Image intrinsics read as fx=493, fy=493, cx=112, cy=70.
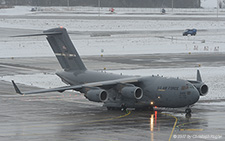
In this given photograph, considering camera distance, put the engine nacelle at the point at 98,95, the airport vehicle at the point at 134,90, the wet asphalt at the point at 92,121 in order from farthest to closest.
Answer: the engine nacelle at the point at 98,95
the airport vehicle at the point at 134,90
the wet asphalt at the point at 92,121

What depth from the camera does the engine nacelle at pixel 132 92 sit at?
33875mm

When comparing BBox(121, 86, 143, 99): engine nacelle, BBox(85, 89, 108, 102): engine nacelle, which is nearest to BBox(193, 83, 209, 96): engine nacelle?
BBox(121, 86, 143, 99): engine nacelle

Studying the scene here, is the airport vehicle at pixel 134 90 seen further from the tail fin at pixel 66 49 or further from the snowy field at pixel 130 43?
the snowy field at pixel 130 43

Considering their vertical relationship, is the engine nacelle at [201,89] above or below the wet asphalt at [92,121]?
above

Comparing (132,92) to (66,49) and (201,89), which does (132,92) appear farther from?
(66,49)

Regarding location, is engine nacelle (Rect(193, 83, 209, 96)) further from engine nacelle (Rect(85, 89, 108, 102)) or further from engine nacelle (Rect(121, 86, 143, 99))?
engine nacelle (Rect(85, 89, 108, 102))

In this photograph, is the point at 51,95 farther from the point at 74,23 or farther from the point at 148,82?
the point at 74,23

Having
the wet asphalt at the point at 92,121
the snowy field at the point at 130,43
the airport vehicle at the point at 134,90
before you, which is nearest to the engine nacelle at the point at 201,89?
the airport vehicle at the point at 134,90

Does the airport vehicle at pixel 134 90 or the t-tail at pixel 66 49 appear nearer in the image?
the airport vehicle at pixel 134 90

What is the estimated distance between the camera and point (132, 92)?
3388cm

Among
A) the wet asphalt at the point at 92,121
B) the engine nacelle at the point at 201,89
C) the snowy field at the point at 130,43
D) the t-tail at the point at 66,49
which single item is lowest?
the snowy field at the point at 130,43

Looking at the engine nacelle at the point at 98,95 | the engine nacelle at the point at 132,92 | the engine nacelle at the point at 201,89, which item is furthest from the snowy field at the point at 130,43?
the engine nacelle at the point at 98,95

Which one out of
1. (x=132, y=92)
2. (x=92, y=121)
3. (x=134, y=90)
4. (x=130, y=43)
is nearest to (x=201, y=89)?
(x=134, y=90)

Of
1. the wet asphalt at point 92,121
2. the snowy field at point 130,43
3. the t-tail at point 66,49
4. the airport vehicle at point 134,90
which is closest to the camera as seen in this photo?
the wet asphalt at point 92,121
